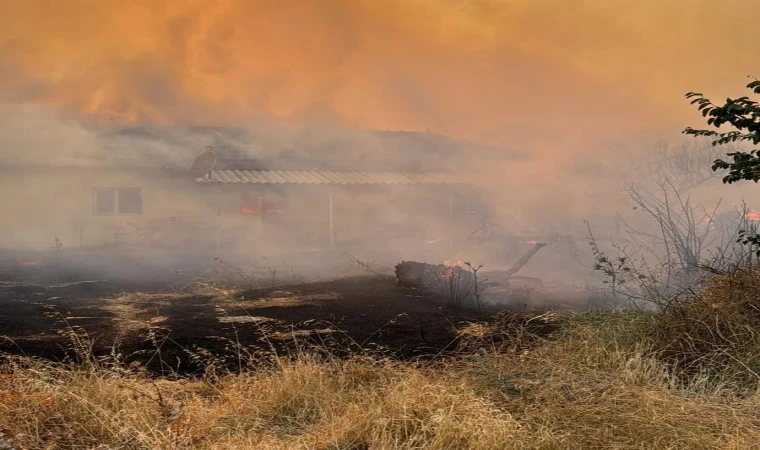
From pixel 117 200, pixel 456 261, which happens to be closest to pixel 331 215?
pixel 456 261

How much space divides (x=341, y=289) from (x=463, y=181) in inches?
351

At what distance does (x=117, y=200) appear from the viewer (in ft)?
52.8

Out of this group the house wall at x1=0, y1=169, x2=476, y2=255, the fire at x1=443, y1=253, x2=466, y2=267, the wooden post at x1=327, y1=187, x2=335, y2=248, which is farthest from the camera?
the house wall at x1=0, y1=169, x2=476, y2=255

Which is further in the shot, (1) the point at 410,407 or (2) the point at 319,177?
(2) the point at 319,177

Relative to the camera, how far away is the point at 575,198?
17109mm

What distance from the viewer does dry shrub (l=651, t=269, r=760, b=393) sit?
12.7 ft

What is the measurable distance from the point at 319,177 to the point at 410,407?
12.5m

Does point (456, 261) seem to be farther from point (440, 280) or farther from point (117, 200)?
point (117, 200)

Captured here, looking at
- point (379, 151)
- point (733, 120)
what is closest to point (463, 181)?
point (379, 151)

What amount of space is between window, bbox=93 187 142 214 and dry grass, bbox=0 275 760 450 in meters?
12.5

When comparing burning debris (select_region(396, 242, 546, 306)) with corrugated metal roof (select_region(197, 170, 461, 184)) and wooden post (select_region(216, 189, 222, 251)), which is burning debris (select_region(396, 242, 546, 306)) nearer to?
corrugated metal roof (select_region(197, 170, 461, 184))

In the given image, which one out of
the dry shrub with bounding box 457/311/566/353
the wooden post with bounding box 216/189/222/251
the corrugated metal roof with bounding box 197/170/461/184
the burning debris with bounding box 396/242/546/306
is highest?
the corrugated metal roof with bounding box 197/170/461/184

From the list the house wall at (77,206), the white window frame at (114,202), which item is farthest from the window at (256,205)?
the white window frame at (114,202)

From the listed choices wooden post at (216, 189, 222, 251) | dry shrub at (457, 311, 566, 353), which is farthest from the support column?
dry shrub at (457, 311, 566, 353)
